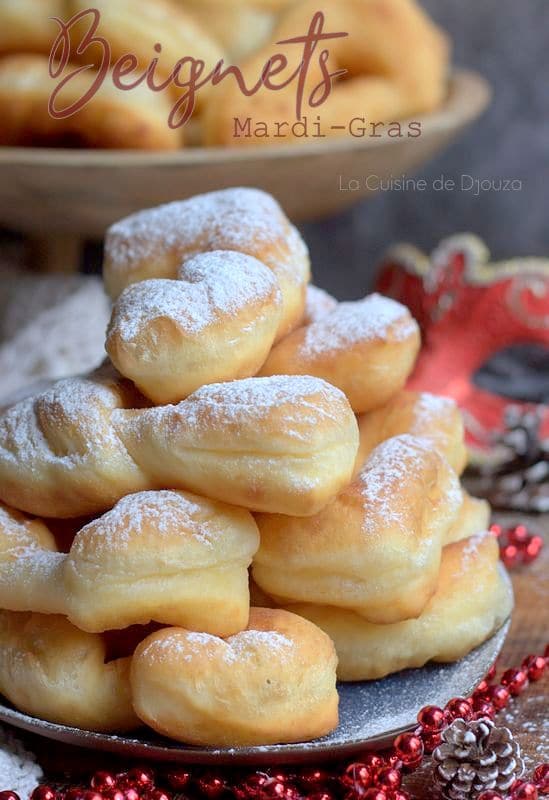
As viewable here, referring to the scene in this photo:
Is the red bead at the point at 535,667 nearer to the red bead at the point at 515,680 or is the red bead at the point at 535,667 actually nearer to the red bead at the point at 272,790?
the red bead at the point at 515,680

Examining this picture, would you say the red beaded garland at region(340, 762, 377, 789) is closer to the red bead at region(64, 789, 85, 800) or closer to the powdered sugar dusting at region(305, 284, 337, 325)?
the red bead at region(64, 789, 85, 800)

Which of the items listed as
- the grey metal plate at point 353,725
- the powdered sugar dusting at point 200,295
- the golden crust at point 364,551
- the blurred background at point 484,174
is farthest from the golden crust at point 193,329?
the blurred background at point 484,174

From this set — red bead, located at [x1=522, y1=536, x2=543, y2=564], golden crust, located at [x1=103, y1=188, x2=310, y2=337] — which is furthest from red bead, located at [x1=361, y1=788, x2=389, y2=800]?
red bead, located at [x1=522, y1=536, x2=543, y2=564]

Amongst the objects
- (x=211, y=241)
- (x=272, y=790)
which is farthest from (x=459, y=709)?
(x=211, y=241)

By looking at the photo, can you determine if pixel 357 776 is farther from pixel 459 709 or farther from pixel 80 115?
pixel 80 115

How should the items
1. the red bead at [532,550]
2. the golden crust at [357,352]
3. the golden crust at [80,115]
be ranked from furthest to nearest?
the golden crust at [80,115] < the red bead at [532,550] < the golden crust at [357,352]

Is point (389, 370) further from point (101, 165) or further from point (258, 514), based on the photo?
point (101, 165)
